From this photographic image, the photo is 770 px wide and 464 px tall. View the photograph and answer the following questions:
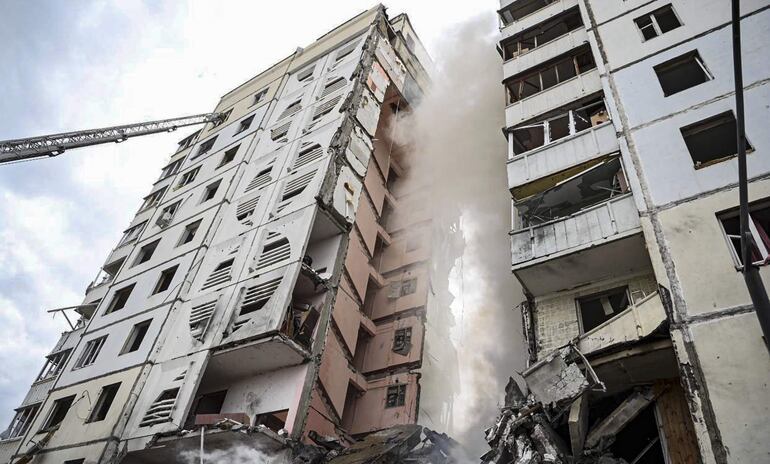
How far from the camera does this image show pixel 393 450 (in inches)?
541

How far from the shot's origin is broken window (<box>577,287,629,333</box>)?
43.1 ft

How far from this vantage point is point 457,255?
3228cm

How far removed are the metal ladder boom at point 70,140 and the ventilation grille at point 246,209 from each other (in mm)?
11776

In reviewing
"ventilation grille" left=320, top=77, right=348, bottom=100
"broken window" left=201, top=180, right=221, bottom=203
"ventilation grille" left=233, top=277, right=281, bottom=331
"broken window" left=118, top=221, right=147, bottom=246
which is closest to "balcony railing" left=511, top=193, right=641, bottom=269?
"ventilation grille" left=233, top=277, right=281, bottom=331

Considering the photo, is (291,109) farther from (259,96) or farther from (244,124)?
(259,96)

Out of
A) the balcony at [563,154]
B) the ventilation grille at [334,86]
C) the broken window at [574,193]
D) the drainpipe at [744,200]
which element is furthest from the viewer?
the ventilation grille at [334,86]

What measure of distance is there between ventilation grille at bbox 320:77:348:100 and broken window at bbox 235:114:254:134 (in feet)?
20.8

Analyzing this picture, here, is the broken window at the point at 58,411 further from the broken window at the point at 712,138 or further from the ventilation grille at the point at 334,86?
the broken window at the point at 712,138

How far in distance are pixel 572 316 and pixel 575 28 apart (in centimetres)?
1200

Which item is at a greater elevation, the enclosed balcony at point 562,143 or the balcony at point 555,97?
the balcony at point 555,97

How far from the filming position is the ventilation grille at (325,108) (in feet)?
86.9

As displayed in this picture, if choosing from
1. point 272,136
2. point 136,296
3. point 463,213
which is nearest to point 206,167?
point 272,136

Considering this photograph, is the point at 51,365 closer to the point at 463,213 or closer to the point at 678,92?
the point at 463,213

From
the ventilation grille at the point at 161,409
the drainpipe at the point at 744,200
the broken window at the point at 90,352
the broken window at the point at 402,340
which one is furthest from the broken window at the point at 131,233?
the drainpipe at the point at 744,200
